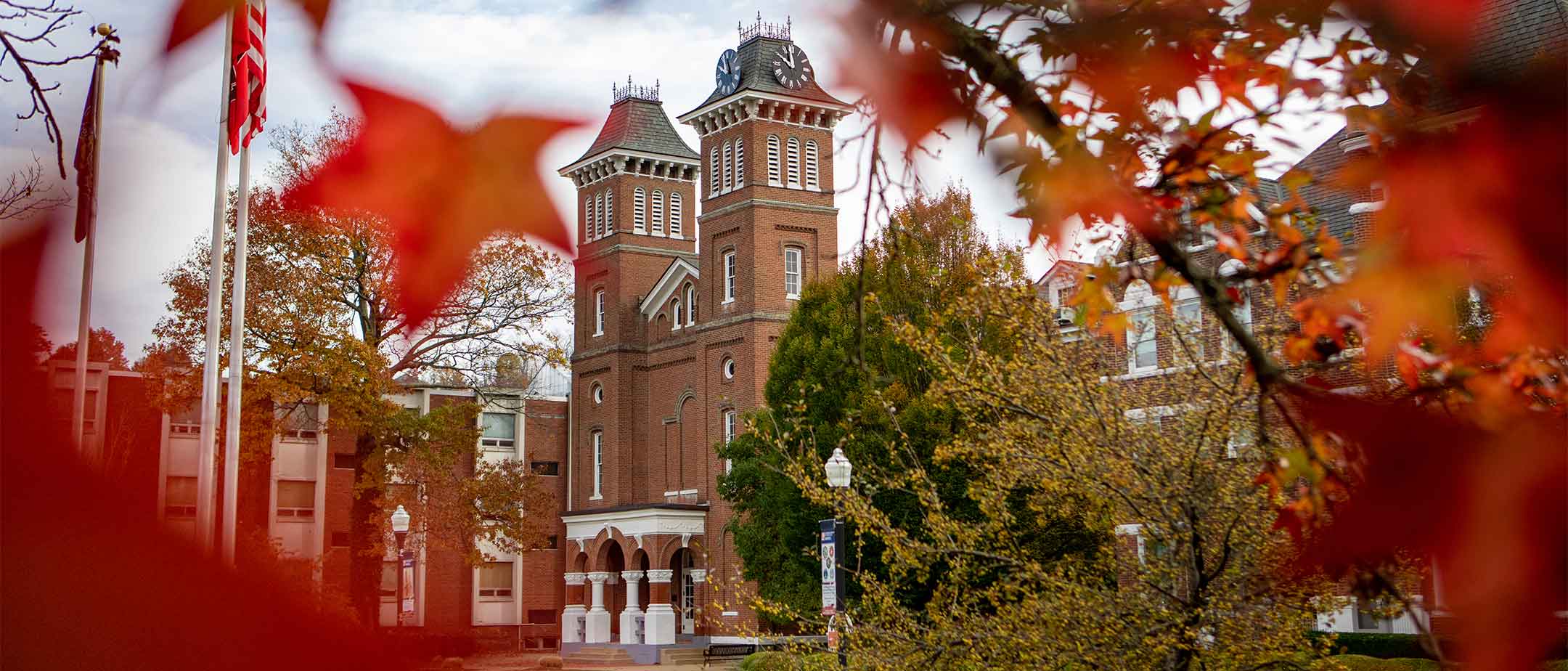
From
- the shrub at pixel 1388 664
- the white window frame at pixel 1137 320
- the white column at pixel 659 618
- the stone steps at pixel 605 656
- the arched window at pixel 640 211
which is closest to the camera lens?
the white window frame at pixel 1137 320

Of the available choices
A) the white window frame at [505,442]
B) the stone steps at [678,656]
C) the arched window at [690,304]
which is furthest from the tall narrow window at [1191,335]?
the white window frame at [505,442]

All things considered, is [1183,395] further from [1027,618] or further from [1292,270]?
[1292,270]

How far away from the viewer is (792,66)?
2.06 m

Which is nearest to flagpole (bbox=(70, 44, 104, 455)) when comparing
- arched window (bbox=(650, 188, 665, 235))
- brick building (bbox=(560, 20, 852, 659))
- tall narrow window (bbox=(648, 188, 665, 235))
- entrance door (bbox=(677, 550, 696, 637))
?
brick building (bbox=(560, 20, 852, 659))

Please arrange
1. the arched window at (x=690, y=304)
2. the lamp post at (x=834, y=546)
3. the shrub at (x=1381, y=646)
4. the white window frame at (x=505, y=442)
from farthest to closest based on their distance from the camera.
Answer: the white window frame at (x=505, y=442)
the arched window at (x=690, y=304)
the shrub at (x=1381, y=646)
the lamp post at (x=834, y=546)

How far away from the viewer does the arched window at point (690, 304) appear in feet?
140

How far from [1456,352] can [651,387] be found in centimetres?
4288

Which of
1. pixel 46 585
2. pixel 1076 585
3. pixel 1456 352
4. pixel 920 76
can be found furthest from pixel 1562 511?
pixel 1076 585

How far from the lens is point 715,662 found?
3584cm

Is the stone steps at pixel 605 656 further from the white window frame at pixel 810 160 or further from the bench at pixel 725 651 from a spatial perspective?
the white window frame at pixel 810 160

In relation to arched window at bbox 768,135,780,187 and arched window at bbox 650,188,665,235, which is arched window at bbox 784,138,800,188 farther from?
arched window at bbox 650,188,665,235

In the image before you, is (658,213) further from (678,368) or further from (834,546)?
(834,546)

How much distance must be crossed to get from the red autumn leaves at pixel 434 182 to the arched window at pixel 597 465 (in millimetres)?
43838

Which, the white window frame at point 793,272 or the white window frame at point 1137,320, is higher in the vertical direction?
the white window frame at point 793,272
